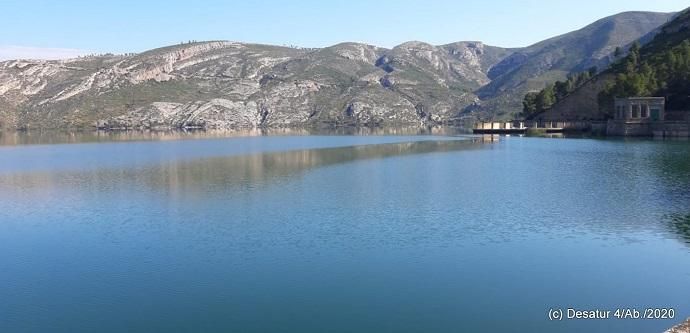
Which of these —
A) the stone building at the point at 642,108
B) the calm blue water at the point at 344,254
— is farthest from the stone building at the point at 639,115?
the calm blue water at the point at 344,254

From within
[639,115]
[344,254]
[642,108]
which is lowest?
[344,254]

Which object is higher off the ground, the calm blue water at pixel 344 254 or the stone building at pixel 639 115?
the stone building at pixel 639 115

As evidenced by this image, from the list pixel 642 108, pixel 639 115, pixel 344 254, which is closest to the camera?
pixel 344 254

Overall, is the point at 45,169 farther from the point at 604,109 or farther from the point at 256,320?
the point at 604,109

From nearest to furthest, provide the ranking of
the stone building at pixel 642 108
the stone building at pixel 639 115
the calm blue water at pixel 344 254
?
the calm blue water at pixel 344 254 → the stone building at pixel 639 115 → the stone building at pixel 642 108

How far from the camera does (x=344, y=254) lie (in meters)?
36.5

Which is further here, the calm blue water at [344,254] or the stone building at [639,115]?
the stone building at [639,115]

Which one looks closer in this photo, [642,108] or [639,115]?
[639,115]

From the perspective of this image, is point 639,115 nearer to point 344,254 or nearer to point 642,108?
point 642,108

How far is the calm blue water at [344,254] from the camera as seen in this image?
26.1 metres

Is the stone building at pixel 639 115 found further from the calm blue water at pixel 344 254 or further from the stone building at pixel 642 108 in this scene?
the calm blue water at pixel 344 254

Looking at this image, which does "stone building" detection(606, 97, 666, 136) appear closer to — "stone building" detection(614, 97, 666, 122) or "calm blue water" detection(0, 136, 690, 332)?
"stone building" detection(614, 97, 666, 122)

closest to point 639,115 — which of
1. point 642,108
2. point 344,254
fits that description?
point 642,108

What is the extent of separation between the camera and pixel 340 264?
34188 millimetres
